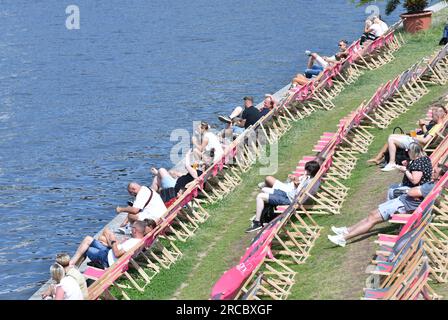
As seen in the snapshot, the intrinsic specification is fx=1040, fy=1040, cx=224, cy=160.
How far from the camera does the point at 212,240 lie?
18.4 m

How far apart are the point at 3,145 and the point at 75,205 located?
894cm

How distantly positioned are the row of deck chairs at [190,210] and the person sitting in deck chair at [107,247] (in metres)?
0.20

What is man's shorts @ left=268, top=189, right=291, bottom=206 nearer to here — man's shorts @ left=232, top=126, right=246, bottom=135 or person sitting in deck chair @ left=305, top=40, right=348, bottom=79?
man's shorts @ left=232, top=126, right=246, bottom=135

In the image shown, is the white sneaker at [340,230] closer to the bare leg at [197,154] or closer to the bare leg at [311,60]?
the bare leg at [197,154]

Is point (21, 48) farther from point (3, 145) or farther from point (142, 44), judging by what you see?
point (3, 145)

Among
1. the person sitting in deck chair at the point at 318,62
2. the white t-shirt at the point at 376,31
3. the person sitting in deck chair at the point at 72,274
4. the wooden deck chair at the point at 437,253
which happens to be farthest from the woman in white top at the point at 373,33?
the person sitting in deck chair at the point at 72,274

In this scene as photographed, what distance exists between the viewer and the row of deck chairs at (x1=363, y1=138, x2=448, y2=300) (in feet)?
40.4

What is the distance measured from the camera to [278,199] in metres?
17.9

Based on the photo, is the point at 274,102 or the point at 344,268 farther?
the point at 274,102

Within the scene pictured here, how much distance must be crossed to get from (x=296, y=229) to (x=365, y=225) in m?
1.40

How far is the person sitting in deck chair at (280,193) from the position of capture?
58.6 feet

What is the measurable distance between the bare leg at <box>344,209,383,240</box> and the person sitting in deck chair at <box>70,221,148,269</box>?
3379mm

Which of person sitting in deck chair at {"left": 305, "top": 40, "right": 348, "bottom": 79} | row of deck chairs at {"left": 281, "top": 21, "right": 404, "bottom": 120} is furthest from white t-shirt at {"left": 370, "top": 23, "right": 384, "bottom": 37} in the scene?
person sitting in deck chair at {"left": 305, "top": 40, "right": 348, "bottom": 79}

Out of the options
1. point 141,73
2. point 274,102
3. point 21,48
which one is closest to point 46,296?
point 274,102
